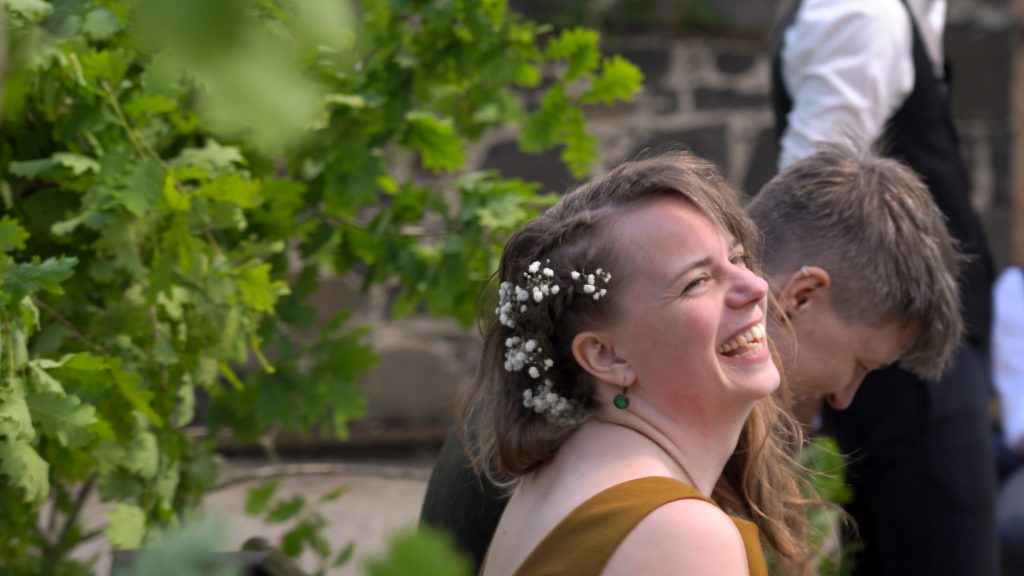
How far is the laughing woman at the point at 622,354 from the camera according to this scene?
4.54ft

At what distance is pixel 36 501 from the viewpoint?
60.0 inches

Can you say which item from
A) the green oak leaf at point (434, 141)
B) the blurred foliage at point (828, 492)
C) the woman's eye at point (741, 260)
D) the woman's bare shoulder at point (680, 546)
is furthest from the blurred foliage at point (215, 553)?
the blurred foliage at point (828, 492)

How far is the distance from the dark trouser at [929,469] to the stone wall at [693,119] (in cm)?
219

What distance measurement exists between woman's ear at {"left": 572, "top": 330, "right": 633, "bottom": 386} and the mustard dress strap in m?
0.14

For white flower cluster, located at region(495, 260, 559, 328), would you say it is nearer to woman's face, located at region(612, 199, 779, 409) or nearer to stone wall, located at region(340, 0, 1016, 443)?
woman's face, located at region(612, 199, 779, 409)

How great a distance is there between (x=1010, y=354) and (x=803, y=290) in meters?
2.03

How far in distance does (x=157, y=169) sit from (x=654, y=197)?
2.15 ft

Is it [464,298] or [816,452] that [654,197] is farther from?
[816,452]

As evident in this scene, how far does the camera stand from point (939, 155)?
93.5 inches

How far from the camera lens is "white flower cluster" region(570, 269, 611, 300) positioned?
4.60 ft

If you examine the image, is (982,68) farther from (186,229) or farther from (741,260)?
(186,229)

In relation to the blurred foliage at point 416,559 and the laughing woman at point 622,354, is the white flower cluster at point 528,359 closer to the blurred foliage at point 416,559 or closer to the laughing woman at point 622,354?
the laughing woman at point 622,354

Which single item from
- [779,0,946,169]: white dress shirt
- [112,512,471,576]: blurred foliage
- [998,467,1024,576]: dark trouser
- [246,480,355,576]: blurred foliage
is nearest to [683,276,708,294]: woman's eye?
[779,0,946,169]: white dress shirt

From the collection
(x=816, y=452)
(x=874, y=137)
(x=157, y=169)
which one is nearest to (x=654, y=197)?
(x=157, y=169)
